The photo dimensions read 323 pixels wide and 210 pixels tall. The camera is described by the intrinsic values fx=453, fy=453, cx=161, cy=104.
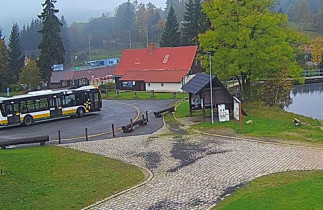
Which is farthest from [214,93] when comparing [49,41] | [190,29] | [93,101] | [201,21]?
[190,29]

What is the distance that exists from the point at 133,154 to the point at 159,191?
6576mm

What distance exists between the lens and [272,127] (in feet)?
85.8

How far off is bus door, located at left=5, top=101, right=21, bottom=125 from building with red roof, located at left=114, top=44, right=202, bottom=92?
79.9 feet

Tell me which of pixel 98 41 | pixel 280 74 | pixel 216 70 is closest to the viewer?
pixel 216 70

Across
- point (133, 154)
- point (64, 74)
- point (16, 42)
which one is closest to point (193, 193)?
point (133, 154)

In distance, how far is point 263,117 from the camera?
30.4m

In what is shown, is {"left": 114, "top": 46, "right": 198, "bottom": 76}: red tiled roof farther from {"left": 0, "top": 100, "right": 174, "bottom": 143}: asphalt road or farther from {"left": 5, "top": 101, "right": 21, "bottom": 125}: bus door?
{"left": 5, "top": 101, "right": 21, "bottom": 125}: bus door

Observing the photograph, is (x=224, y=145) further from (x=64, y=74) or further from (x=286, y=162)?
(x=64, y=74)

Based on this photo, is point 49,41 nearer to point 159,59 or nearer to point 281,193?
point 159,59

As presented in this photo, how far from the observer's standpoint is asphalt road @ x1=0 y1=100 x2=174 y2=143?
2834cm

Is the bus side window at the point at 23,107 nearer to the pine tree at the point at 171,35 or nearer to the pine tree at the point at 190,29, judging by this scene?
the pine tree at the point at 190,29

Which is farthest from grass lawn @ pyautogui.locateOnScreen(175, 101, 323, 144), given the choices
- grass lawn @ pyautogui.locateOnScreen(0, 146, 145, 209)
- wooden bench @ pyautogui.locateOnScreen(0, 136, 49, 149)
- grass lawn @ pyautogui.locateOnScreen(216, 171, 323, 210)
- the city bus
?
wooden bench @ pyautogui.locateOnScreen(0, 136, 49, 149)

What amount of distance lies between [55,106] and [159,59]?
27418mm

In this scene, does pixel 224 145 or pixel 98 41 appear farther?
pixel 98 41
